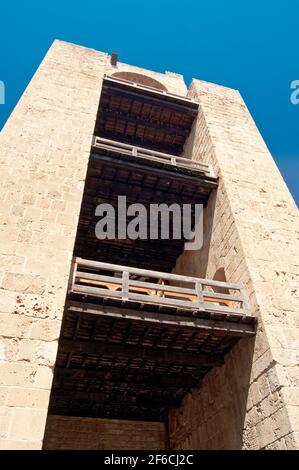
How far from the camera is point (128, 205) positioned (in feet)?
32.8

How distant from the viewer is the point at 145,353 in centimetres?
685

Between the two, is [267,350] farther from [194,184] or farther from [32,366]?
[194,184]

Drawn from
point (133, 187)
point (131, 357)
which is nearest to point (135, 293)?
point (131, 357)

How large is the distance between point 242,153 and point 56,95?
18.9 feet

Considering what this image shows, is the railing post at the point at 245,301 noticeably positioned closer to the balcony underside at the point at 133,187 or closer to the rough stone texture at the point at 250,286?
the rough stone texture at the point at 250,286

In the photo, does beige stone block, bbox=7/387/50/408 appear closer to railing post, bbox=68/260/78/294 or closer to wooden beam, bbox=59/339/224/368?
railing post, bbox=68/260/78/294

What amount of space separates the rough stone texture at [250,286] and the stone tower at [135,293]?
0.11 ft

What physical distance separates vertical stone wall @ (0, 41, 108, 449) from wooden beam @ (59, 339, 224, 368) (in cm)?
169

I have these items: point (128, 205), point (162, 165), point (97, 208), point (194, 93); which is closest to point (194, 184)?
point (162, 165)

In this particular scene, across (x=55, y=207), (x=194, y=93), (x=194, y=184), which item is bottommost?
(x=55, y=207)

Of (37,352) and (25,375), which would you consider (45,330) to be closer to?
(37,352)

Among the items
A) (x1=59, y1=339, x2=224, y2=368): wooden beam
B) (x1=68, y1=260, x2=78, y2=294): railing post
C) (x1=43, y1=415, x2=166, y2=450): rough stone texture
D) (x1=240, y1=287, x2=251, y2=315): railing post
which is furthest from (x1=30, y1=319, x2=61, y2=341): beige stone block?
(x1=43, y1=415, x2=166, y2=450): rough stone texture

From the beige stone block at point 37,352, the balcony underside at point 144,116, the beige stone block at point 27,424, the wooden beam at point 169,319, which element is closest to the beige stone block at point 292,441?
the wooden beam at point 169,319

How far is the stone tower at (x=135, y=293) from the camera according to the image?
5195 mm
